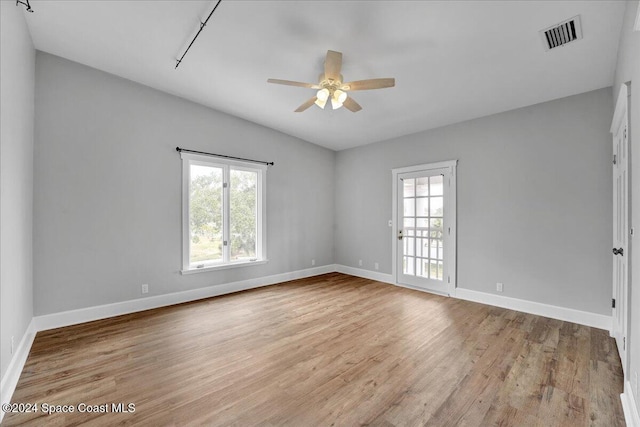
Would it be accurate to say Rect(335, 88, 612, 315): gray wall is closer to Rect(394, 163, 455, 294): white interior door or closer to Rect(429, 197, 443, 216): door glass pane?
Rect(394, 163, 455, 294): white interior door

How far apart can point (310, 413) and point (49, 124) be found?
420 centimetres

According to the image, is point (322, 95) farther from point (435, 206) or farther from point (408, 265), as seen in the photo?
point (408, 265)

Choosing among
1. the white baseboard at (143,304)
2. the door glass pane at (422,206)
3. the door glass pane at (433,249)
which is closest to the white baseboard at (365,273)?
the door glass pane at (433,249)

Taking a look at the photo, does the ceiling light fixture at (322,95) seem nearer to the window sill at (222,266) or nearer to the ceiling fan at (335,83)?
the ceiling fan at (335,83)

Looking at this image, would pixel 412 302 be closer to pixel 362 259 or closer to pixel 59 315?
pixel 362 259

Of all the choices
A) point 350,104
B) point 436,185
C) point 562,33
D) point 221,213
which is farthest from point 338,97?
point 221,213

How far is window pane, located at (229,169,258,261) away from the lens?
4.88m

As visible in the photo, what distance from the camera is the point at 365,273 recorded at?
5.89 m

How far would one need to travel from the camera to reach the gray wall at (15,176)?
83.0 inches

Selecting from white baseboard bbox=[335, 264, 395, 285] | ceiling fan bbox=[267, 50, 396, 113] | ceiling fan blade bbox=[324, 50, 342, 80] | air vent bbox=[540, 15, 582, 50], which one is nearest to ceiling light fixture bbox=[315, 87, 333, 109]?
ceiling fan bbox=[267, 50, 396, 113]

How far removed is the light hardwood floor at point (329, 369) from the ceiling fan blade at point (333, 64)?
→ 2.73 metres

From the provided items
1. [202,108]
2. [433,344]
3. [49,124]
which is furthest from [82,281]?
[433,344]

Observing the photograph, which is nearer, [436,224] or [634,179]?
[634,179]

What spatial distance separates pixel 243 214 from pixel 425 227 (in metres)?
3.22
